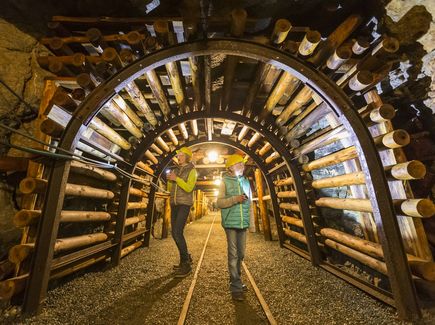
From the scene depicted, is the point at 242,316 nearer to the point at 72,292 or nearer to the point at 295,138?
the point at 72,292

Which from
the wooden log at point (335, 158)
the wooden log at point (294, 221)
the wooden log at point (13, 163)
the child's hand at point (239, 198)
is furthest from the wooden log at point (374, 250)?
the wooden log at point (13, 163)

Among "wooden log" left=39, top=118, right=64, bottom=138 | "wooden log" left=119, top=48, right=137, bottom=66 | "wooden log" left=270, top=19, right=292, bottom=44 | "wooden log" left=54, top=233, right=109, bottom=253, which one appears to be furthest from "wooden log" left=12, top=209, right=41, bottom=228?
"wooden log" left=270, top=19, right=292, bottom=44

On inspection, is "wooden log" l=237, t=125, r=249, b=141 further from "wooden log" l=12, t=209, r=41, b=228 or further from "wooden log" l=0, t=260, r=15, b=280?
"wooden log" l=0, t=260, r=15, b=280

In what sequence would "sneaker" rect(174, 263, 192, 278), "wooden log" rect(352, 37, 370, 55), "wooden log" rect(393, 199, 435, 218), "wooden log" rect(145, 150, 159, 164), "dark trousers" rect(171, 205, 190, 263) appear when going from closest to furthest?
"wooden log" rect(393, 199, 435, 218), "wooden log" rect(352, 37, 370, 55), "sneaker" rect(174, 263, 192, 278), "dark trousers" rect(171, 205, 190, 263), "wooden log" rect(145, 150, 159, 164)

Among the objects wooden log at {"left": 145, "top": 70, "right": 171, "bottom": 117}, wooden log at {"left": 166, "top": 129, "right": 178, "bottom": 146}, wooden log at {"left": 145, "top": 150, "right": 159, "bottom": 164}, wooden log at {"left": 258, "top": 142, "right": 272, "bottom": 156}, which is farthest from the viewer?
wooden log at {"left": 258, "top": 142, "right": 272, "bottom": 156}

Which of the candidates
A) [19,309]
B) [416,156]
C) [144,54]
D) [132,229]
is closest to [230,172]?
[144,54]

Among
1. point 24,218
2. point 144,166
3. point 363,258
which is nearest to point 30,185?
point 24,218

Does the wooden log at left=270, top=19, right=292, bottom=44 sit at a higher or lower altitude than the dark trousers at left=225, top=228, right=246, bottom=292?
higher

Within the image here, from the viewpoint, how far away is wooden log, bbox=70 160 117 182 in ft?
11.7

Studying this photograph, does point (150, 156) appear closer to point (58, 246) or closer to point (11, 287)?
point (58, 246)

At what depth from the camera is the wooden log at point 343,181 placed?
3145 millimetres

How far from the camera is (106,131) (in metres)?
4.04

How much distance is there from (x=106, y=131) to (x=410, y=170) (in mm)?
4804

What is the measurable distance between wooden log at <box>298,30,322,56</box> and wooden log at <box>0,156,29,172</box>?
167 inches
